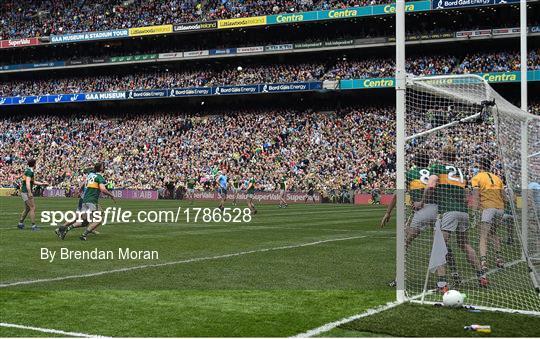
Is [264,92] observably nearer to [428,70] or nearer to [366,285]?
[428,70]

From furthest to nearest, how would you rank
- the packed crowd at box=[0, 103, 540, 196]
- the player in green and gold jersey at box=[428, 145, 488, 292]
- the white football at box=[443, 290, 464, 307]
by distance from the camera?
the packed crowd at box=[0, 103, 540, 196] → the player in green and gold jersey at box=[428, 145, 488, 292] → the white football at box=[443, 290, 464, 307]

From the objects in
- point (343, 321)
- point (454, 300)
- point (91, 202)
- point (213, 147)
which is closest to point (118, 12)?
point (213, 147)

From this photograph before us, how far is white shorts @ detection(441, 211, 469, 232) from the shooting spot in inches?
391

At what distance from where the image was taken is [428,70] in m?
51.9

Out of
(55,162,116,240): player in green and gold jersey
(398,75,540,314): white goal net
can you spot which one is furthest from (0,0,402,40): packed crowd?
(398,75,540,314): white goal net

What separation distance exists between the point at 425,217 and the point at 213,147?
4479 cm

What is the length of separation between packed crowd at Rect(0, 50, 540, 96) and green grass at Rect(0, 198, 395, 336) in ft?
124

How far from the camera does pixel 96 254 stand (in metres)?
13.2

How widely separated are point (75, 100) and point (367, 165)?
31.6 metres

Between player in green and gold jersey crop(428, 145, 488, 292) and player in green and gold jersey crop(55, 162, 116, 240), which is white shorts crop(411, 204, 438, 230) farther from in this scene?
player in green and gold jersey crop(55, 162, 116, 240)

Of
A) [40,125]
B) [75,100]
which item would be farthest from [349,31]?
[40,125]

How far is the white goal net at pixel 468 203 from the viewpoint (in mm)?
9164

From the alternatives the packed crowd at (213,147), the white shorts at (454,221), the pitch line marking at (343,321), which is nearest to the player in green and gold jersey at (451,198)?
the white shorts at (454,221)

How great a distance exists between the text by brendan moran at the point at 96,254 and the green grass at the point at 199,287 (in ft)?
0.81
